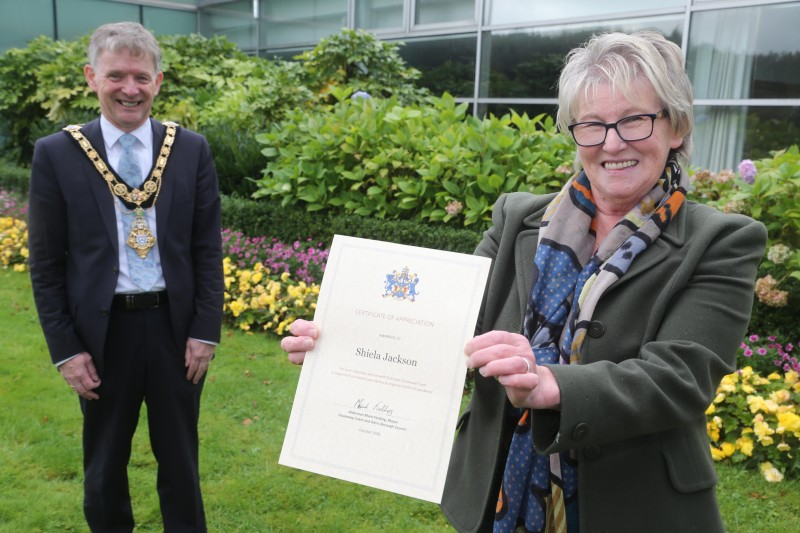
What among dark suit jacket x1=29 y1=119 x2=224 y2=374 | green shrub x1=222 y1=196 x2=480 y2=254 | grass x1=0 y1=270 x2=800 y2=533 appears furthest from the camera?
green shrub x1=222 y1=196 x2=480 y2=254

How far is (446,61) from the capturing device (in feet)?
37.9

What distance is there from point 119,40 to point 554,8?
8660 millimetres

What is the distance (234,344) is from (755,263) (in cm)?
467

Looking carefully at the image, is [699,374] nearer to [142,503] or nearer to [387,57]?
[142,503]

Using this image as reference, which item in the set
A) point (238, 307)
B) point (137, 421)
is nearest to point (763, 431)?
point (137, 421)

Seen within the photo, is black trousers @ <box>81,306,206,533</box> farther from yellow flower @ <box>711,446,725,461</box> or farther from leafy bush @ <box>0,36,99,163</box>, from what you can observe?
leafy bush @ <box>0,36,99,163</box>

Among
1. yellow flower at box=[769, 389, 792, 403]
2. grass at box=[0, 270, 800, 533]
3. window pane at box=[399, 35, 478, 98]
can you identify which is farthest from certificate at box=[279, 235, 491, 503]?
window pane at box=[399, 35, 478, 98]

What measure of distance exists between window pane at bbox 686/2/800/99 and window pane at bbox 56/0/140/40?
11.4 m

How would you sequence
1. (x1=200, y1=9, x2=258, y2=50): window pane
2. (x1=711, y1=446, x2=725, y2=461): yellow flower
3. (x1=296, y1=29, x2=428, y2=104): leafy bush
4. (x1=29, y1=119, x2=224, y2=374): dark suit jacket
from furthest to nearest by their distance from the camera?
(x1=200, y1=9, x2=258, y2=50): window pane → (x1=296, y1=29, x2=428, y2=104): leafy bush → (x1=711, y1=446, x2=725, y2=461): yellow flower → (x1=29, y1=119, x2=224, y2=374): dark suit jacket

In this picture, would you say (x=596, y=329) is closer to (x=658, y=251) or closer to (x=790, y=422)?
(x=658, y=251)

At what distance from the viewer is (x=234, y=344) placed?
558 centimetres

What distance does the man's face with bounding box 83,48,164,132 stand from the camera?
8.94ft

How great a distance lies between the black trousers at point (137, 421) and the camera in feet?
9.16

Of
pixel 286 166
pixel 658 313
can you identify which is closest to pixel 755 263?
pixel 658 313
